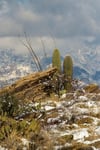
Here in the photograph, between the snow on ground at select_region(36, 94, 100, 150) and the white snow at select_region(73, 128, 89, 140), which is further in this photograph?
the snow on ground at select_region(36, 94, 100, 150)

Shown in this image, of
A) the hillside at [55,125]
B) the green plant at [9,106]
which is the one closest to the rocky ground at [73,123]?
the hillside at [55,125]

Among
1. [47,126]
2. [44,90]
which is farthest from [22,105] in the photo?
[44,90]

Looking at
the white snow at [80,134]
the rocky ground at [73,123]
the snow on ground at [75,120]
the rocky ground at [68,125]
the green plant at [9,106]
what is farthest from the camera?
the green plant at [9,106]

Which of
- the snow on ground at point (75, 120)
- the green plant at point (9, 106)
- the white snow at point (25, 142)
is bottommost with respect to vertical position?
the white snow at point (25, 142)

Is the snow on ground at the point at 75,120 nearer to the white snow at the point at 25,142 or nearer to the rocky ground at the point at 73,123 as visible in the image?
the rocky ground at the point at 73,123

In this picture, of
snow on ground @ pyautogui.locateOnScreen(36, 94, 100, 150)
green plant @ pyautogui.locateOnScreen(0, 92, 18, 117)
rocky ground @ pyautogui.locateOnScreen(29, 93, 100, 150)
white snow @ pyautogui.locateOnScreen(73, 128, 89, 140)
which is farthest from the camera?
green plant @ pyautogui.locateOnScreen(0, 92, 18, 117)

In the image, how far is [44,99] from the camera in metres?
27.3

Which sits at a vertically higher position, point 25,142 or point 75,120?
point 75,120

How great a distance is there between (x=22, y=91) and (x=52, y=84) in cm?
224

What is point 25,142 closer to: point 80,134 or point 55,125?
point 80,134

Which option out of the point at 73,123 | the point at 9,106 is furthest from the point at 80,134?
the point at 9,106

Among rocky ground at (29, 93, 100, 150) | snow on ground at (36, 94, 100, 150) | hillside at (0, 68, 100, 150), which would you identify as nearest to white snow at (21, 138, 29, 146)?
hillside at (0, 68, 100, 150)

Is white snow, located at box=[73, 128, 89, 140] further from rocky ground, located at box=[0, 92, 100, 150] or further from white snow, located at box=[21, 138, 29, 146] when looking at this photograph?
white snow, located at box=[21, 138, 29, 146]

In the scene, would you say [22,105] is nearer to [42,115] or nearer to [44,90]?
[42,115]
